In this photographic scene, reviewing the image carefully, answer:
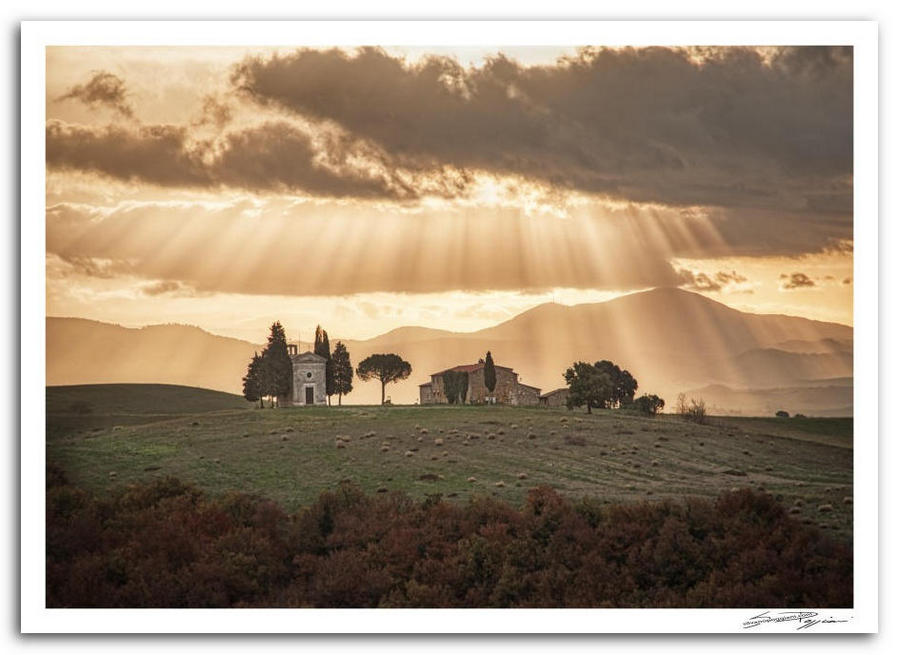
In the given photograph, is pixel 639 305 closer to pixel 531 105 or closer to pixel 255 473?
pixel 531 105

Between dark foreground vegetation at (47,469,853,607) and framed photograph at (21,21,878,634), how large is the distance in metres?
0.05

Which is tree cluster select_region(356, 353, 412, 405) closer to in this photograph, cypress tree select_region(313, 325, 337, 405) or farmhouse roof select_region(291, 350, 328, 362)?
cypress tree select_region(313, 325, 337, 405)

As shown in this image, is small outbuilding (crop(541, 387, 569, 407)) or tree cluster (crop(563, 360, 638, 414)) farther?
small outbuilding (crop(541, 387, 569, 407))

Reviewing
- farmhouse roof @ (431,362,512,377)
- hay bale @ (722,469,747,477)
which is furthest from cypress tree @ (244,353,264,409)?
hay bale @ (722,469,747,477)

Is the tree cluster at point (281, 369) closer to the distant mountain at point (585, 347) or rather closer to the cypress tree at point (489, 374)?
the distant mountain at point (585, 347)

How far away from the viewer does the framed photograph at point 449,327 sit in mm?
12266

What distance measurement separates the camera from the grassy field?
13383 mm

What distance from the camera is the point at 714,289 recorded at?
47.8 feet

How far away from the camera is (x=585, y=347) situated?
48.2 feet

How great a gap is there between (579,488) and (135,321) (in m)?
7.23

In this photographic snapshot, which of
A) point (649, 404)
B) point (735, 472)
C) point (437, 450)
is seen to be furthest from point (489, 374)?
point (735, 472)

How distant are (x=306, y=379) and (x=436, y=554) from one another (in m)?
4.32
